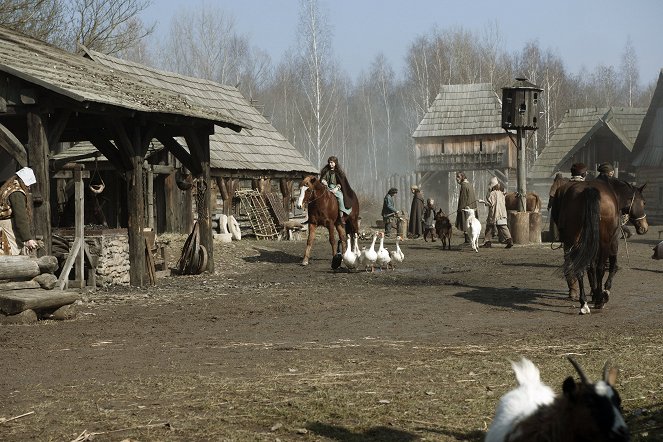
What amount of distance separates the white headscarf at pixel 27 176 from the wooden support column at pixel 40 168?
111 centimetres

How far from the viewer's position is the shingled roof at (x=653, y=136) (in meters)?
42.3

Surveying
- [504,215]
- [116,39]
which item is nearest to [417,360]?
[504,215]

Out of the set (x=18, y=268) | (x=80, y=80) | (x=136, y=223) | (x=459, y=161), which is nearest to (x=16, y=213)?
(x=18, y=268)

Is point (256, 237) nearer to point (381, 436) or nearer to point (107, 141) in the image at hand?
point (107, 141)

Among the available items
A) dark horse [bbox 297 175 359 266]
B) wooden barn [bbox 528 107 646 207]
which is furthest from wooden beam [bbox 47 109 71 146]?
wooden barn [bbox 528 107 646 207]

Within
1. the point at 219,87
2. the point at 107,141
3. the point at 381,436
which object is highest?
the point at 219,87

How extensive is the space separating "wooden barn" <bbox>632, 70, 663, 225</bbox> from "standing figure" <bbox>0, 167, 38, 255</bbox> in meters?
33.7

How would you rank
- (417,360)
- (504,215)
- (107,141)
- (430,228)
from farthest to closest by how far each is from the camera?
1. (430,228)
2. (504,215)
3. (107,141)
4. (417,360)

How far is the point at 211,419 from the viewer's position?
6.49 metres

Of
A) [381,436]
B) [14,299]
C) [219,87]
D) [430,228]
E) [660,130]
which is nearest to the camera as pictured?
[381,436]

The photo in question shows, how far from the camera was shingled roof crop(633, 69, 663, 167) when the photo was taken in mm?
42281

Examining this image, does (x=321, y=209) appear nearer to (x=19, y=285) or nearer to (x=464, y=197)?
(x=464, y=197)

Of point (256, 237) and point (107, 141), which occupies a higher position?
point (107, 141)

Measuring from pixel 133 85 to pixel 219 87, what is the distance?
1829 cm
